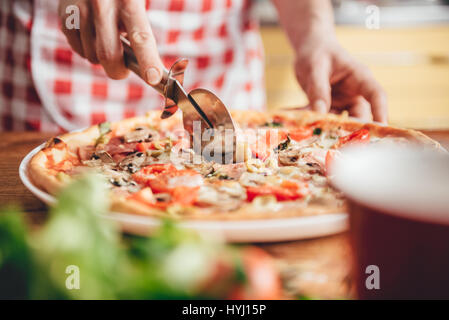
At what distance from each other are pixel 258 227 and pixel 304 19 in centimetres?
141

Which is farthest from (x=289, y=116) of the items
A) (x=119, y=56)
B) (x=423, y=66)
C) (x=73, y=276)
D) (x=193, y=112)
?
(x=423, y=66)

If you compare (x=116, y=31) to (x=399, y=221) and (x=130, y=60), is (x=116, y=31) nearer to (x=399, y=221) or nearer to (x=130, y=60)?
(x=130, y=60)

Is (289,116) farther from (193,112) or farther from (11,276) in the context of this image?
(11,276)

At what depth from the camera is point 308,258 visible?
0.64 meters

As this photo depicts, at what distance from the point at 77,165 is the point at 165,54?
88 cm

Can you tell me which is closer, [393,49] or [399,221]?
[399,221]

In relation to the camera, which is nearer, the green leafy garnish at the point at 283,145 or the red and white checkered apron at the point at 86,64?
the green leafy garnish at the point at 283,145

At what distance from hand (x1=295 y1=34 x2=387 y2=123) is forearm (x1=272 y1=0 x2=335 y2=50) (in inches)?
1.8

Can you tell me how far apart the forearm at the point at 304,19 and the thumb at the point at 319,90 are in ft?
0.77

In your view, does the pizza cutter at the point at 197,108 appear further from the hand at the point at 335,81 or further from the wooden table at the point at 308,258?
the hand at the point at 335,81

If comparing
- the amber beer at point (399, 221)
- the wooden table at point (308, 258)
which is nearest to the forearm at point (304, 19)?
the wooden table at point (308, 258)

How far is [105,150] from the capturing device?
121 centimetres

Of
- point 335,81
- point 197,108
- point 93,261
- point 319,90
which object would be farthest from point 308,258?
point 335,81

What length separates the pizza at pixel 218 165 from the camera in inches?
32.1
